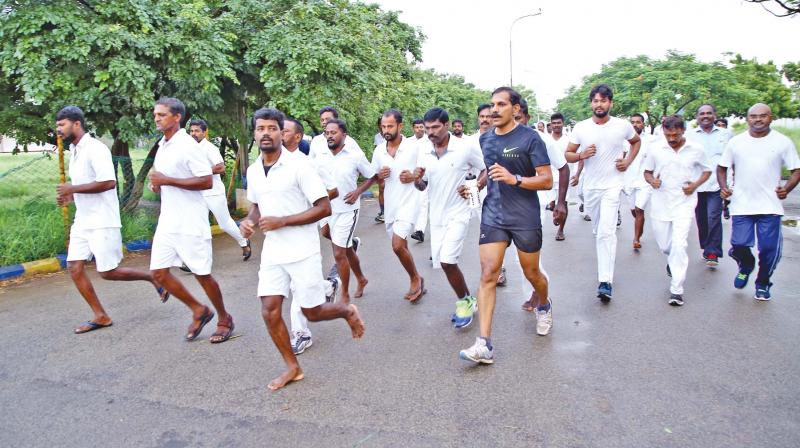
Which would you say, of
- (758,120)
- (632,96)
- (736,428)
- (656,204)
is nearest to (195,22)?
(656,204)

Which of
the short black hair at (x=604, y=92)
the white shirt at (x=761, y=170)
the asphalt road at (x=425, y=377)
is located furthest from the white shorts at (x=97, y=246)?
the white shirt at (x=761, y=170)

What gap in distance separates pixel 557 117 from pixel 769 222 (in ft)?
16.4

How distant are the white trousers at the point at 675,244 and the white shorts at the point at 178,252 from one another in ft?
14.1

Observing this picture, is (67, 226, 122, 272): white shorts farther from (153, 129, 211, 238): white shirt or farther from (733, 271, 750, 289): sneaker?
(733, 271, 750, 289): sneaker

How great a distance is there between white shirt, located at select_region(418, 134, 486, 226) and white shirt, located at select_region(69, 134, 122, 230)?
9.31 feet

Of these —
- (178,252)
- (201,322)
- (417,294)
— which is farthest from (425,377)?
(178,252)

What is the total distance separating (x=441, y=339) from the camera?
4.79 m

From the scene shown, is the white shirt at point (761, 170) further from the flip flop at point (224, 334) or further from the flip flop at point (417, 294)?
the flip flop at point (224, 334)

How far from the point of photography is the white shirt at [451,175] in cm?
529

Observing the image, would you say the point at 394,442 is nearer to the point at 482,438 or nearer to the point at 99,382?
the point at 482,438

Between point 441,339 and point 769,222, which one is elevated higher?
point 769,222

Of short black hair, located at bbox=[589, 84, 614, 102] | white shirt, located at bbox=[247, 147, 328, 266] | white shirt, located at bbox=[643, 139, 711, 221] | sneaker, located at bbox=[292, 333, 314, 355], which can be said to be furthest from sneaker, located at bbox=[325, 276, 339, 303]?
white shirt, located at bbox=[643, 139, 711, 221]

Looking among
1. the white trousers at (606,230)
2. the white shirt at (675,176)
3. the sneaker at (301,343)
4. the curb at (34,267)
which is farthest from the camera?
the curb at (34,267)

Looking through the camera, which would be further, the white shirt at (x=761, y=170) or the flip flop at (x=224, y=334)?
the white shirt at (x=761, y=170)
